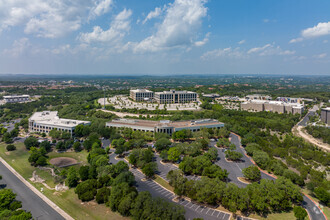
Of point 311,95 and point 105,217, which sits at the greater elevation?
point 311,95

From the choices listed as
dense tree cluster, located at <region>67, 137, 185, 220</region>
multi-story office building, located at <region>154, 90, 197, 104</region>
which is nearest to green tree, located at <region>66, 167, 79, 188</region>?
dense tree cluster, located at <region>67, 137, 185, 220</region>

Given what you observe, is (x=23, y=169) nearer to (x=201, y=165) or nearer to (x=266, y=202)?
(x=201, y=165)

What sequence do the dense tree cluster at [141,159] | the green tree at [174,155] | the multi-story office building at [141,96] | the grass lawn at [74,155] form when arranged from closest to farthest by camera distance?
the dense tree cluster at [141,159] < the green tree at [174,155] < the grass lawn at [74,155] < the multi-story office building at [141,96]

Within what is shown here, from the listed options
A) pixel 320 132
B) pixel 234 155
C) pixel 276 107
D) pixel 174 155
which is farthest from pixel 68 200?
pixel 276 107

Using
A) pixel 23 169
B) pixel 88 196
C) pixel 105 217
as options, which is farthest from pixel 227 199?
pixel 23 169

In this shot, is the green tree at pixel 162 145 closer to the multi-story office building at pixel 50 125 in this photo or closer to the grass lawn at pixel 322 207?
the grass lawn at pixel 322 207

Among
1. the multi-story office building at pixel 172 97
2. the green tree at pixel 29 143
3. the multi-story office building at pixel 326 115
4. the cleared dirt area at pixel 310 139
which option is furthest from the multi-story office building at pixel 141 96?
the multi-story office building at pixel 326 115

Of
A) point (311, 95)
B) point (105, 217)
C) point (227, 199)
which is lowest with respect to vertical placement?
point (105, 217)
